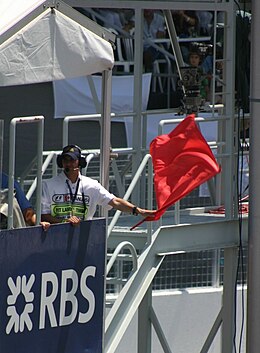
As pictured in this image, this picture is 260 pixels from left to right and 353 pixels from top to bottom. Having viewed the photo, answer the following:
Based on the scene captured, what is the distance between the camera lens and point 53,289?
13.6 meters

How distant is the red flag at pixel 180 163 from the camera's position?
48.3ft

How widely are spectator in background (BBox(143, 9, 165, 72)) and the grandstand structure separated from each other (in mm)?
5491

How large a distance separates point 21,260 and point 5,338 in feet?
2.05

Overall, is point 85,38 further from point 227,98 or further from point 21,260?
point 227,98

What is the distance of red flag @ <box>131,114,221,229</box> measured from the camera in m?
14.7

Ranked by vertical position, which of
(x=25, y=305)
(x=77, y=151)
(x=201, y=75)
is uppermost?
(x=201, y=75)

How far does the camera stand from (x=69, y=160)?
1388cm

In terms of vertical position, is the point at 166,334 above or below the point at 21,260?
below

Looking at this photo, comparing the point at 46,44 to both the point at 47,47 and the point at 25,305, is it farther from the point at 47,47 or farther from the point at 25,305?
the point at 25,305

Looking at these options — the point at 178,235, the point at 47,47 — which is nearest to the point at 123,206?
the point at 47,47

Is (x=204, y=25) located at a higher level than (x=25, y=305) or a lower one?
higher

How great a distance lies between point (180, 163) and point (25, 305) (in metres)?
2.41

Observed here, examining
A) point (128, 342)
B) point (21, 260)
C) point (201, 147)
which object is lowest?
point (128, 342)

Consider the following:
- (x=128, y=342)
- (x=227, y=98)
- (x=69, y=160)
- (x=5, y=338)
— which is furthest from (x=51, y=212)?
(x=128, y=342)
